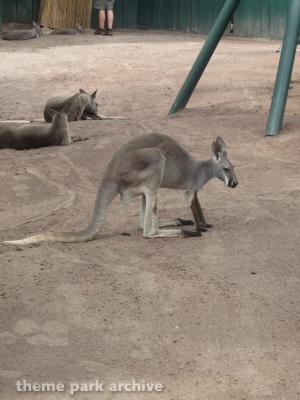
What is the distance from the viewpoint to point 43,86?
44.0ft

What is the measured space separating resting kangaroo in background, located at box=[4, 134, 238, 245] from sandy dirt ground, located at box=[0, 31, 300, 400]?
0.36 ft

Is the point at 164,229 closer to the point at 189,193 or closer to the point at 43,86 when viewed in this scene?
the point at 189,193

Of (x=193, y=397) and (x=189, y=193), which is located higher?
(x=189, y=193)

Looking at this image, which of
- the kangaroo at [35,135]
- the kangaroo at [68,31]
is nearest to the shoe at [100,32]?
the kangaroo at [68,31]

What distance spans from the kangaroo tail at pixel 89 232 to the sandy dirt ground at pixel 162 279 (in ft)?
0.26

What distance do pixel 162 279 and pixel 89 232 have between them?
0.92 metres

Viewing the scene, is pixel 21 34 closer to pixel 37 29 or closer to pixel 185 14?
pixel 37 29

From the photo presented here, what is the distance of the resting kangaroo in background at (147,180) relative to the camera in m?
5.90

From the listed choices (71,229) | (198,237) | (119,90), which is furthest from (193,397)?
(119,90)

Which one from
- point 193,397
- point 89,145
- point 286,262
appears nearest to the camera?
point 193,397

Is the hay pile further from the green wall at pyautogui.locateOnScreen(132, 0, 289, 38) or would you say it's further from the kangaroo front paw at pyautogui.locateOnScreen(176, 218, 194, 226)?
the kangaroo front paw at pyautogui.locateOnScreen(176, 218, 194, 226)

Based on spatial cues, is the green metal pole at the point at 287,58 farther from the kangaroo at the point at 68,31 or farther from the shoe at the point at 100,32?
the kangaroo at the point at 68,31

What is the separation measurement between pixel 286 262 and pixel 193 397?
1.84 meters

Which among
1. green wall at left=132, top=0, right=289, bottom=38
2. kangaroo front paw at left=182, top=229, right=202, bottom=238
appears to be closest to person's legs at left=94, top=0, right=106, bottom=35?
green wall at left=132, top=0, right=289, bottom=38
